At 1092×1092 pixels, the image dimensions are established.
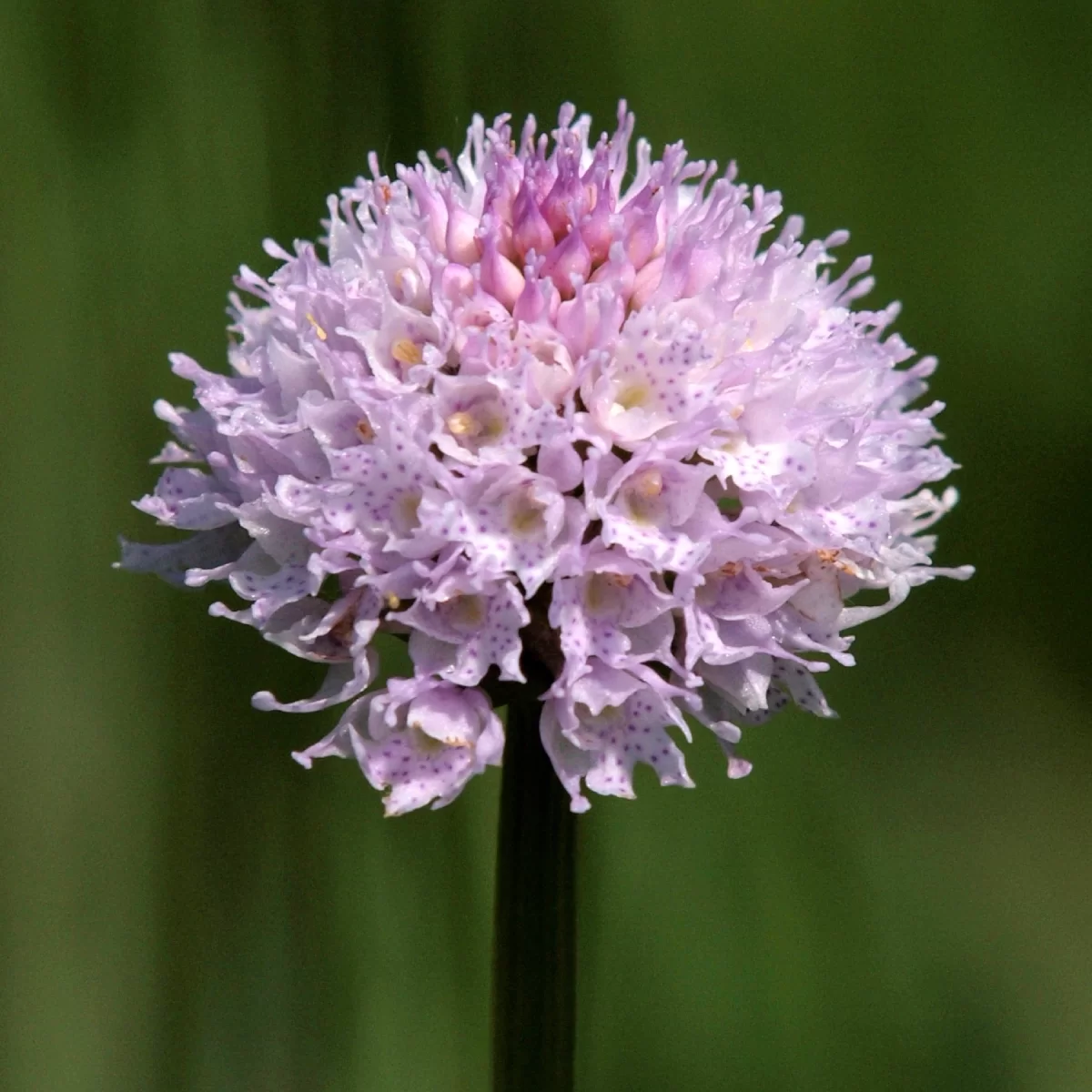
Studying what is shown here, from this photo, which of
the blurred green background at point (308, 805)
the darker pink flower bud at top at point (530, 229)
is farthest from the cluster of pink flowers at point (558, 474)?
the blurred green background at point (308, 805)

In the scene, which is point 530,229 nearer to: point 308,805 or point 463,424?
point 463,424

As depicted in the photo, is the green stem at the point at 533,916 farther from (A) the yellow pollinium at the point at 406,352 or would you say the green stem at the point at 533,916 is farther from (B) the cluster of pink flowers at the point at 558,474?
(A) the yellow pollinium at the point at 406,352

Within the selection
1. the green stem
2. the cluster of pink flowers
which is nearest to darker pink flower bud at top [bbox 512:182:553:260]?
the cluster of pink flowers

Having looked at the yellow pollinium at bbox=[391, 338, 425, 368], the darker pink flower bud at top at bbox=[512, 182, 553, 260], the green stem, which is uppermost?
the darker pink flower bud at top at bbox=[512, 182, 553, 260]

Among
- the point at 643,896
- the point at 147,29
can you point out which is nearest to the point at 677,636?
the point at 643,896

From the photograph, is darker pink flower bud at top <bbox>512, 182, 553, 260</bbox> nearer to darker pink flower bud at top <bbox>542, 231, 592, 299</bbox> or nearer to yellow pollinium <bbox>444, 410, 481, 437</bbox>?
darker pink flower bud at top <bbox>542, 231, 592, 299</bbox>

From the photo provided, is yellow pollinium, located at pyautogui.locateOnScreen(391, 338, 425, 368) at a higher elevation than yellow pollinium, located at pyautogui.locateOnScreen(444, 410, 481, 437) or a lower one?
higher

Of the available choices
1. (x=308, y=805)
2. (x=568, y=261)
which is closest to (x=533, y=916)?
(x=568, y=261)
